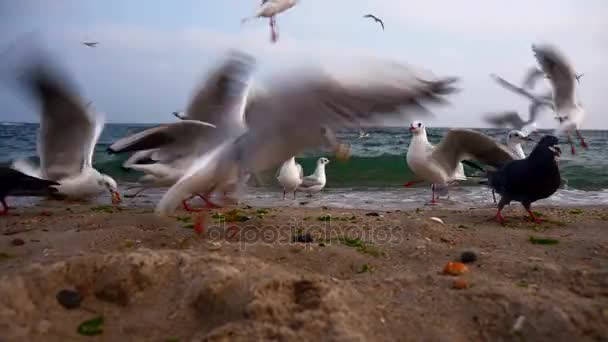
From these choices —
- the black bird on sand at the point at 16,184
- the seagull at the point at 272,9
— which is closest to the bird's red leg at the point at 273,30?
the seagull at the point at 272,9

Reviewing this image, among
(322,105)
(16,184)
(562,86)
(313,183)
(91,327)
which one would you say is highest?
(562,86)

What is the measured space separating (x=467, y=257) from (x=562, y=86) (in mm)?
8306

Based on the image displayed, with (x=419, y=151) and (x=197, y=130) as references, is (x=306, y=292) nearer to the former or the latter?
(x=197, y=130)

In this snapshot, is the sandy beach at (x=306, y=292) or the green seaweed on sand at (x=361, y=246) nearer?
the sandy beach at (x=306, y=292)

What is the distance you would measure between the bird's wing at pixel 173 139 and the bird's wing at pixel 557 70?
7475 millimetres

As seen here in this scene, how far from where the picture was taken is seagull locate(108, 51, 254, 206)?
468cm

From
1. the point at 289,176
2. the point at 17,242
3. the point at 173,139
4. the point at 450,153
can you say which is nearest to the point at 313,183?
the point at 289,176

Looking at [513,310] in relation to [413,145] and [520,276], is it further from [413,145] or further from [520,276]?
[413,145]

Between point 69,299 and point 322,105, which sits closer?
point 69,299

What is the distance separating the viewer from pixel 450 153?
7.42 metres

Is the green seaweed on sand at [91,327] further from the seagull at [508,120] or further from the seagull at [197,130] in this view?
the seagull at [508,120]

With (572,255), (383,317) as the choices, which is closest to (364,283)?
(383,317)

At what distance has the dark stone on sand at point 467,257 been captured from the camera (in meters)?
3.08

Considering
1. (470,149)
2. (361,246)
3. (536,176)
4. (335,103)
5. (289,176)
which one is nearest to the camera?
(335,103)
